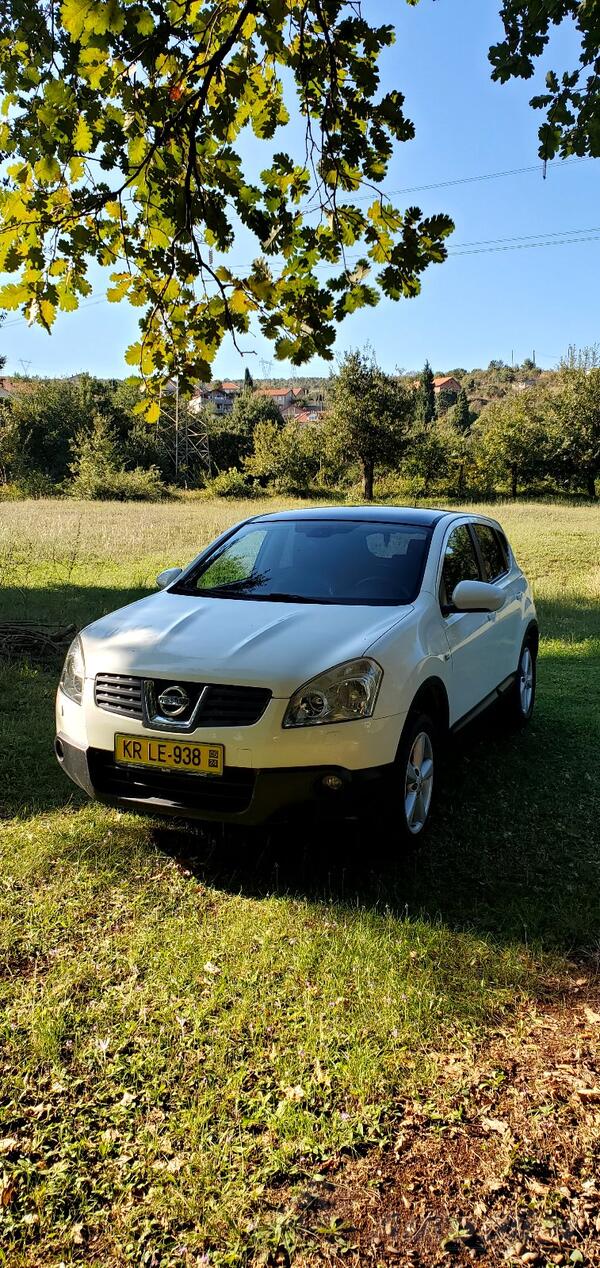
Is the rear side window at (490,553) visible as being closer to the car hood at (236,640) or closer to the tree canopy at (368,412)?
the car hood at (236,640)

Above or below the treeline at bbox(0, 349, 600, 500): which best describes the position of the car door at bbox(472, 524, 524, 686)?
below

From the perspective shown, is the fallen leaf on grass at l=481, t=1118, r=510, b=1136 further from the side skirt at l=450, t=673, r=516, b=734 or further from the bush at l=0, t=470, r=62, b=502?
the bush at l=0, t=470, r=62, b=502

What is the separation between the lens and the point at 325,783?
3250mm

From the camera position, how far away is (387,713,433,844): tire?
3.45 metres

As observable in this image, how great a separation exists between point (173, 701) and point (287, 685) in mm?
502

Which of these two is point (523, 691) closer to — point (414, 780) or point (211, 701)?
point (414, 780)

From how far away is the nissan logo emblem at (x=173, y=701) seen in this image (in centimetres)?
337

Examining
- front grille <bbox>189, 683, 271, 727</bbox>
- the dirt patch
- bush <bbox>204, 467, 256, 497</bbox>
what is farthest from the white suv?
bush <bbox>204, 467, 256, 497</bbox>

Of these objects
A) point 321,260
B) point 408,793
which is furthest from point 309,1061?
point 321,260

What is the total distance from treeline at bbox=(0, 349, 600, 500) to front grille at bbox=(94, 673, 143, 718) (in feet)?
107

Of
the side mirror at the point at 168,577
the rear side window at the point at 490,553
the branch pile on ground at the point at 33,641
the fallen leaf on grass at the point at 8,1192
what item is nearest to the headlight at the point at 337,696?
the fallen leaf on grass at the point at 8,1192

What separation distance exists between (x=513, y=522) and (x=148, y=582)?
16.2 meters

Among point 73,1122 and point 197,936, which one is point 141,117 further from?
point 73,1122

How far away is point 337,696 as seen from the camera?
3330 mm
